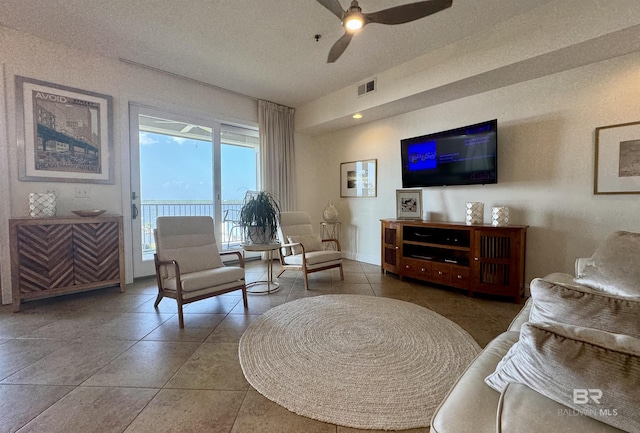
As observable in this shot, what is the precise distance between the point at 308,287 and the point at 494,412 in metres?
2.90

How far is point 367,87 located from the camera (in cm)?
406

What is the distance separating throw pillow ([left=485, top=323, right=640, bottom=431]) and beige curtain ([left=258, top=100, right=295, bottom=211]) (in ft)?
15.1

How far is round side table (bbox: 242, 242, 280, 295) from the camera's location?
327cm

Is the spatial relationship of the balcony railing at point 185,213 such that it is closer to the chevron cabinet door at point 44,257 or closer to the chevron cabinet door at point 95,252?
the chevron cabinet door at point 95,252

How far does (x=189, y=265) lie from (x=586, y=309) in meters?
2.97

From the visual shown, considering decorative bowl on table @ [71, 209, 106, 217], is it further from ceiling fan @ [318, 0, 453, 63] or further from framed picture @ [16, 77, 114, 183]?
ceiling fan @ [318, 0, 453, 63]

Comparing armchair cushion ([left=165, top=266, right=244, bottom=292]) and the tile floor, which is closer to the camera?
the tile floor

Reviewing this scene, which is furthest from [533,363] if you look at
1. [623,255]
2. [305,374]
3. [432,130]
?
[432,130]

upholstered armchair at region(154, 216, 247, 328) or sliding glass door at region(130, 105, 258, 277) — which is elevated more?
sliding glass door at region(130, 105, 258, 277)

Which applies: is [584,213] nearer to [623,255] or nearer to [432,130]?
[623,255]

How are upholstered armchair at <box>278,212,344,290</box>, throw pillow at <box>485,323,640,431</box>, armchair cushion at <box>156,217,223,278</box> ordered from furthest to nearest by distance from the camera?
upholstered armchair at <box>278,212,344,290</box>
armchair cushion at <box>156,217,223,278</box>
throw pillow at <box>485,323,640,431</box>

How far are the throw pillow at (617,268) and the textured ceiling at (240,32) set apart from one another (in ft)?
7.13

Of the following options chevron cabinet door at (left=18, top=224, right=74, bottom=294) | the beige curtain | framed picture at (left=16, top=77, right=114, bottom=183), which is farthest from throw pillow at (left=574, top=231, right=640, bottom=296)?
framed picture at (left=16, top=77, right=114, bottom=183)

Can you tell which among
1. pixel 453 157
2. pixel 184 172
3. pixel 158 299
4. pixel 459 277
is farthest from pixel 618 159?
pixel 184 172
